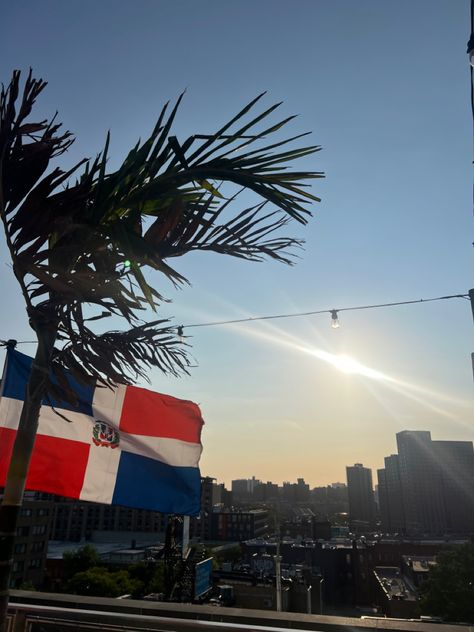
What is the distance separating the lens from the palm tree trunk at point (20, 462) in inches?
108

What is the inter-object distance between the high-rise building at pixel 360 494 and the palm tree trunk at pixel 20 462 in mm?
176706

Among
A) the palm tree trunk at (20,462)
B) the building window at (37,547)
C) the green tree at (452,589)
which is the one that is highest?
the palm tree trunk at (20,462)

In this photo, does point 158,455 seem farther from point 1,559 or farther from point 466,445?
point 466,445

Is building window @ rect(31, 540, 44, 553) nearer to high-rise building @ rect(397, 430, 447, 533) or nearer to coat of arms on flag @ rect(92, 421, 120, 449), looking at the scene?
coat of arms on flag @ rect(92, 421, 120, 449)

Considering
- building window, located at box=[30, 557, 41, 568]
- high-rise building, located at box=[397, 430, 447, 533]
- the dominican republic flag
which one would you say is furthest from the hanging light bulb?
high-rise building, located at box=[397, 430, 447, 533]

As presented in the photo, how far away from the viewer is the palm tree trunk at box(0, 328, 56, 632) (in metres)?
2.74

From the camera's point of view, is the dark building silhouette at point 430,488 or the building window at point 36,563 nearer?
the building window at point 36,563

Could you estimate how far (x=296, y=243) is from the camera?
3.63 m

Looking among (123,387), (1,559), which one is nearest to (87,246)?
(1,559)

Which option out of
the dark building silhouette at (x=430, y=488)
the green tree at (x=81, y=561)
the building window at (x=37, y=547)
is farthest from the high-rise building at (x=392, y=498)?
the building window at (x=37, y=547)

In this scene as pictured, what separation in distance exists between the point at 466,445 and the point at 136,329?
165 meters

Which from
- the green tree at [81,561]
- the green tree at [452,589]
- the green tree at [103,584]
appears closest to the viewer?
the green tree at [452,589]

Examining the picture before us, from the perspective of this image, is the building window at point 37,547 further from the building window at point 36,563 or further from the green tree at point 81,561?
the green tree at point 81,561

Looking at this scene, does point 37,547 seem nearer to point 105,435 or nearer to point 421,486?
point 105,435
